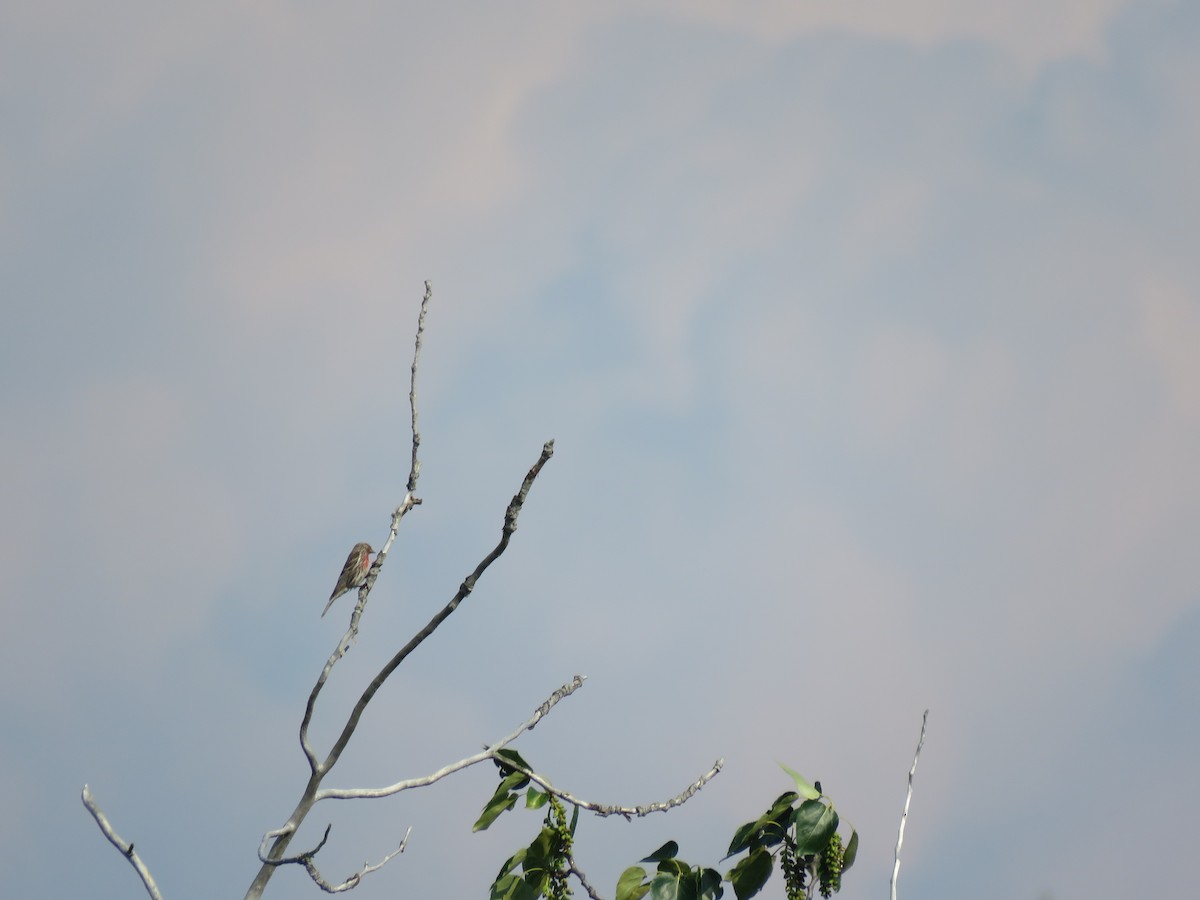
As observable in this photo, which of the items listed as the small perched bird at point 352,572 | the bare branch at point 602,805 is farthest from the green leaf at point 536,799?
the small perched bird at point 352,572

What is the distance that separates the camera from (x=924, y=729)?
9.09 meters

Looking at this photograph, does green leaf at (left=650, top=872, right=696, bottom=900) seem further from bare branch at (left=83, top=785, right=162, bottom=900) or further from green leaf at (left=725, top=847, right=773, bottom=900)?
bare branch at (left=83, top=785, right=162, bottom=900)

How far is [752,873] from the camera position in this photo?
26.9 ft

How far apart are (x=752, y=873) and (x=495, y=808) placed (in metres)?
1.82

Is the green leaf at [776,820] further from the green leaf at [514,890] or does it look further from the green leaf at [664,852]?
the green leaf at [514,890]

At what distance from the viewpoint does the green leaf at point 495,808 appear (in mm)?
8539

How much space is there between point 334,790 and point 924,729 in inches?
168

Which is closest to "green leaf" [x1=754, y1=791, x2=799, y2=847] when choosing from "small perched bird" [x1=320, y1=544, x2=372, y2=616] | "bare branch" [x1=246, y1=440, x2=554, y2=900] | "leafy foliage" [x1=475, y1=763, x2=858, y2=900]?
"leafy foliage" [x1=475, y1=763, x2=858, y2=900]

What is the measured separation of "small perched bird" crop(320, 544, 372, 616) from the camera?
16953 millimetres

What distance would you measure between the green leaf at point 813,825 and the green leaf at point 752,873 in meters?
0.33

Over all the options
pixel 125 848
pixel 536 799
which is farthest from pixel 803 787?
pixel 125 848

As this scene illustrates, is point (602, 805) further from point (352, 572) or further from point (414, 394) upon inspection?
point (352, 572)

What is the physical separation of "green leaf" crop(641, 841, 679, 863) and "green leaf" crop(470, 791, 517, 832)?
3.27ft

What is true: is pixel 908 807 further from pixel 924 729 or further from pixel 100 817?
pixel 100 817
